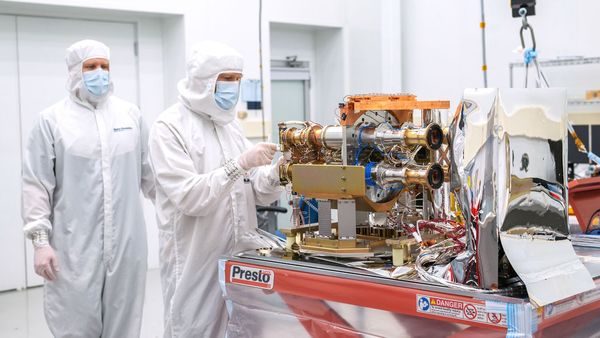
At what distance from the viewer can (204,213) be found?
2.06 metres


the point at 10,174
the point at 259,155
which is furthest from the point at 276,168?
the point at 10,174

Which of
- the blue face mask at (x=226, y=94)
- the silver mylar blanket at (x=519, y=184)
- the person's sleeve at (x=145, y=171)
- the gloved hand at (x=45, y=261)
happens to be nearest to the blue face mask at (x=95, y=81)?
the person's sleeve at (x=145, y=171)

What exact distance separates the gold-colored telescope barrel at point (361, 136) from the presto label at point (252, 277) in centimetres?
34

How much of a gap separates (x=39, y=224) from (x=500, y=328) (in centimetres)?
177

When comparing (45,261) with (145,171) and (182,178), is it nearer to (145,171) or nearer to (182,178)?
(145,171)

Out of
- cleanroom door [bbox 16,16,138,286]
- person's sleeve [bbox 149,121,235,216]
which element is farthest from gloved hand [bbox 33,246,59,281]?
cleanroom door [bbox 16,16,138,286]

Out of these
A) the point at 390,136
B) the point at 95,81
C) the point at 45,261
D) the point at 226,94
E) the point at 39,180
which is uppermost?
the point at 95,81

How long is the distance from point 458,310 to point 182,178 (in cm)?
96

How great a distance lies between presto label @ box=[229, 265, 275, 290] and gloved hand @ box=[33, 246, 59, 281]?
3.23 feet

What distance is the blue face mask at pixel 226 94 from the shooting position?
222 centimetres

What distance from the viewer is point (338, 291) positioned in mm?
1599

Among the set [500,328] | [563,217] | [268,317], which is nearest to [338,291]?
[268,317]

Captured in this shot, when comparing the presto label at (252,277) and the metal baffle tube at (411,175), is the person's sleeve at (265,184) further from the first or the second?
the metal baffle tube at (411,175)

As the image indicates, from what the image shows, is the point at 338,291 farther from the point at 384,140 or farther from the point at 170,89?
the point at 170,89
